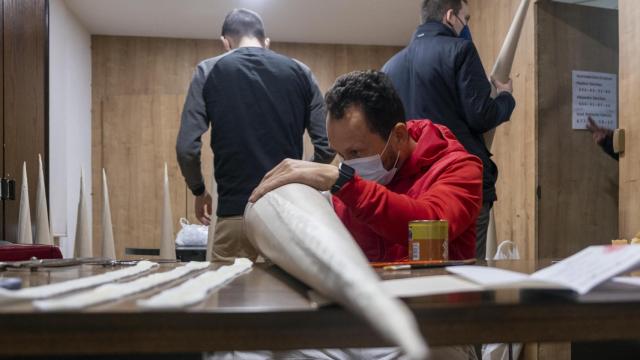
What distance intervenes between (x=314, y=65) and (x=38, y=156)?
336 centimetres

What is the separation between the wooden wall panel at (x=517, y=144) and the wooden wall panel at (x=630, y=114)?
906 mm

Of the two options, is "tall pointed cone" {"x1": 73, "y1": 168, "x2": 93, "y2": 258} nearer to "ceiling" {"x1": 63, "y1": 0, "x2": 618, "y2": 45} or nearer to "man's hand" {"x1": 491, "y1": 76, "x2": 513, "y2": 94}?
"man's hand" {"x1": 491, "y1": 76, "x2": 513, "y2": 94}

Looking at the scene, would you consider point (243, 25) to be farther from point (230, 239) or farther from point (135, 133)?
point (135, 133)

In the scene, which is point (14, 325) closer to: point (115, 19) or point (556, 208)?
point (556, 208)

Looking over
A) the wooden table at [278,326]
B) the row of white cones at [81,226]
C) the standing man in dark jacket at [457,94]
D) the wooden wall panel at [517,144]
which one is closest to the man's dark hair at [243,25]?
the standing man in dark jacket at [457,94]

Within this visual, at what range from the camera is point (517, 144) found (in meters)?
3.58

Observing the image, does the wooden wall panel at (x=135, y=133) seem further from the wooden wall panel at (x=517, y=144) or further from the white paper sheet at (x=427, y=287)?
the white paper sheet at (x=427, y=287)

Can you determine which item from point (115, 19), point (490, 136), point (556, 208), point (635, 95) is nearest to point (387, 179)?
point (490, 136)

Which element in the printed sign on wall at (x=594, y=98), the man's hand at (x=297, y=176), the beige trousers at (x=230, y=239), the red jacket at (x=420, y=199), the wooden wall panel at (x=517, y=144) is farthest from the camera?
the wooden wall panel at (x=517, y=144)

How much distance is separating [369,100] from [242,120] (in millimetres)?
898

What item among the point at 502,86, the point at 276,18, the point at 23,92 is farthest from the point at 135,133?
the point at 502,86

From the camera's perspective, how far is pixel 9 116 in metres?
2.72

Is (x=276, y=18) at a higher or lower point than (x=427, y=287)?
higher

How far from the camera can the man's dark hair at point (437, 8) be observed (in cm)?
223
